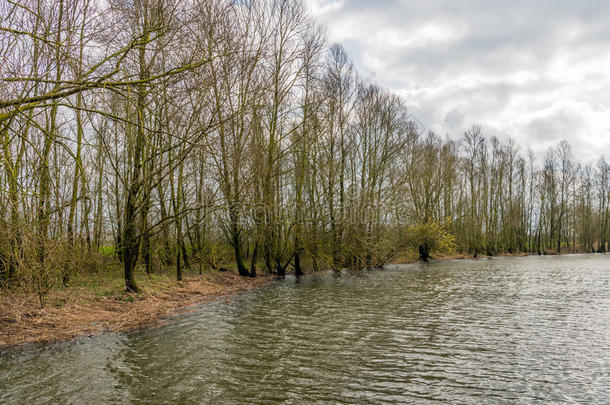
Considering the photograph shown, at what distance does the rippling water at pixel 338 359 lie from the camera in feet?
17.9

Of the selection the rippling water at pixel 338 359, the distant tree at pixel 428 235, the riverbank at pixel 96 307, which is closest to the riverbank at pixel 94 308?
the riverbank at pixel 96 307

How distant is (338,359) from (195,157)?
893cm

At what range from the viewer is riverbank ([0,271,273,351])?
27.9ft

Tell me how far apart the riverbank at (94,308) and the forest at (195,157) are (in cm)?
64

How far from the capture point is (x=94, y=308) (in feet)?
35.4

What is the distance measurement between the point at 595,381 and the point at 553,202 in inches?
2418

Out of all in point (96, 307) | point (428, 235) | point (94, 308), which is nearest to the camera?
point (94, 308)

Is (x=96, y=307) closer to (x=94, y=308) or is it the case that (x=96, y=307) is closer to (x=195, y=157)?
(x=94, y=308)

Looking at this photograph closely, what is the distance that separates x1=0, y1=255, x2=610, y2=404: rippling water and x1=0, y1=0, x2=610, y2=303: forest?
2.38 m

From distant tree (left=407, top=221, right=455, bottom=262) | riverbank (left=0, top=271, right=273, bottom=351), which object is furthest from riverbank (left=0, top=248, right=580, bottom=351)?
distant tree (left=407, top=221, right=455, bottom=262)

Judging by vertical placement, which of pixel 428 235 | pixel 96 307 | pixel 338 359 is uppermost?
pixel 428 235

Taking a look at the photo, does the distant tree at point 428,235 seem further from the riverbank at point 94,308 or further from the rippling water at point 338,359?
the rippling water at point 338,359

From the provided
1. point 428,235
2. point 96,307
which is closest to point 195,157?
point 96,307

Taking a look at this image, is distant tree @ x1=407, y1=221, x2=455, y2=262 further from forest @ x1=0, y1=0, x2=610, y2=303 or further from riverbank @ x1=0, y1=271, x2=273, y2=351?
riverbank @ x1=0, y1=271, x2=273, y2=351
